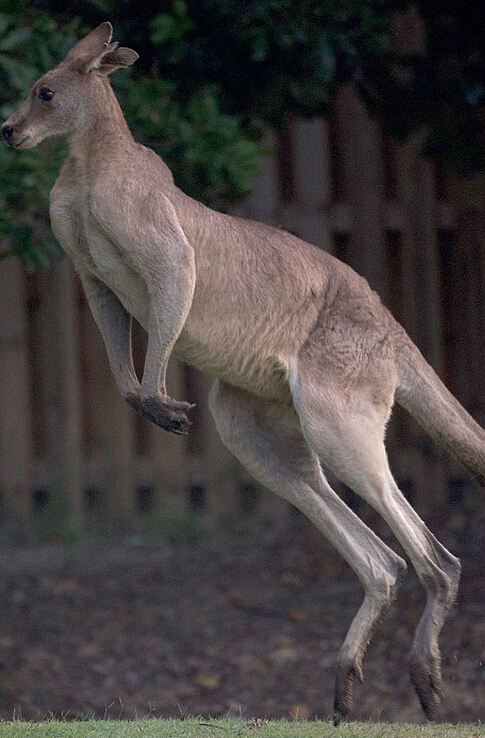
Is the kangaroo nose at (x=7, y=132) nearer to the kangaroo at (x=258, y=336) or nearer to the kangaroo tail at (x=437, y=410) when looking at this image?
the kangaroo at (x=258, y=336)

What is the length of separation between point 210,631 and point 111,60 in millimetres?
3818

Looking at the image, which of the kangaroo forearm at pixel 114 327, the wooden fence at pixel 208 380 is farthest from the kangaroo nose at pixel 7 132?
the wooden fence at pixel 208 380

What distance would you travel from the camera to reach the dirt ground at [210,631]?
6.70 metres

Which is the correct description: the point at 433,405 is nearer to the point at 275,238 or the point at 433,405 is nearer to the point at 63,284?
the point at 275,238

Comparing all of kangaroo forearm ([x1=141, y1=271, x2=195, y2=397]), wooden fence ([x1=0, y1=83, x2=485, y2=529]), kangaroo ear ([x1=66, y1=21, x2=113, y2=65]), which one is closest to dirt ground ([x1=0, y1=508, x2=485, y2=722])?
wooden fence ([x1=0, y1=83, x2=485, y2=529])

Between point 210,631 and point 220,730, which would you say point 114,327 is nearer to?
point 220,730

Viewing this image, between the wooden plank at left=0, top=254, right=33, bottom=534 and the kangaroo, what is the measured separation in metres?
3.37

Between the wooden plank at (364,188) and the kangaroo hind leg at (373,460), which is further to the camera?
the wooden plank at (364,188)

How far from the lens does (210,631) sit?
7.39 metres

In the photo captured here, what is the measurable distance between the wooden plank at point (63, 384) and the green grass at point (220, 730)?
3.62 m

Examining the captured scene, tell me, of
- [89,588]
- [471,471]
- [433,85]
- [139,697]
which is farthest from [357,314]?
[89,588]

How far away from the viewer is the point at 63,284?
27.0 feet

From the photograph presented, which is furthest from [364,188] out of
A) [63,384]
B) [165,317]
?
[165,317]

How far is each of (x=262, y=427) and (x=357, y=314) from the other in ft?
1.88
